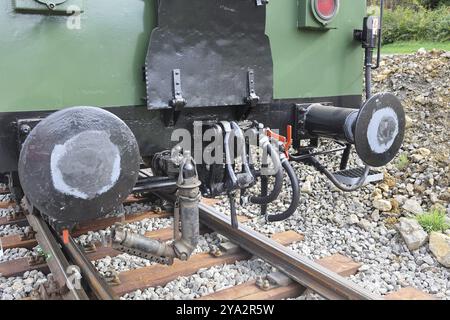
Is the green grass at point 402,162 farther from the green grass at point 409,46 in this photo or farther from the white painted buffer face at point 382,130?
the green grass at point 409,46

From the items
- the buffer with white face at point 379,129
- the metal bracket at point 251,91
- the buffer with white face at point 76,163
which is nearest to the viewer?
the buffer with white face at point 76,163

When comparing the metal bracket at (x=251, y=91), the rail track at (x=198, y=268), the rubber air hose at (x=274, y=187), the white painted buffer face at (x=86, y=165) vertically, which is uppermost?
the metal bracket at (x=251, y=91)

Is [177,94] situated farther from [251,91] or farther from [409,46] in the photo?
[409,46]

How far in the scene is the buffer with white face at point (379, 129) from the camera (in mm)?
3072

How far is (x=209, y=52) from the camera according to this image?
3045 mm

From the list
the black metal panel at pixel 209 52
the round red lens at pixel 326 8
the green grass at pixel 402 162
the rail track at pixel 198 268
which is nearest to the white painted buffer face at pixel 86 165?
the rail track at pixel 198 268

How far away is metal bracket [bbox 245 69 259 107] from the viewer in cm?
322

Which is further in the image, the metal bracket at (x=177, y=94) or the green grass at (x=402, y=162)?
the green grass at (x=402, y=162)

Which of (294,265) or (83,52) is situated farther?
(294,265)

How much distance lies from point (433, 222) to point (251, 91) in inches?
69.5

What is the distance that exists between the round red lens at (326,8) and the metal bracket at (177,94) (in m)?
1.20

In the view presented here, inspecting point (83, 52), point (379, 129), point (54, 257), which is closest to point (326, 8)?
point (379, 129)

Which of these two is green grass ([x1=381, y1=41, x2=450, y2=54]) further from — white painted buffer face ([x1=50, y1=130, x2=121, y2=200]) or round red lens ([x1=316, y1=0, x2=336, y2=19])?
white painted buffer face ([x1=50, y1=130, x2=121, y2=200])
